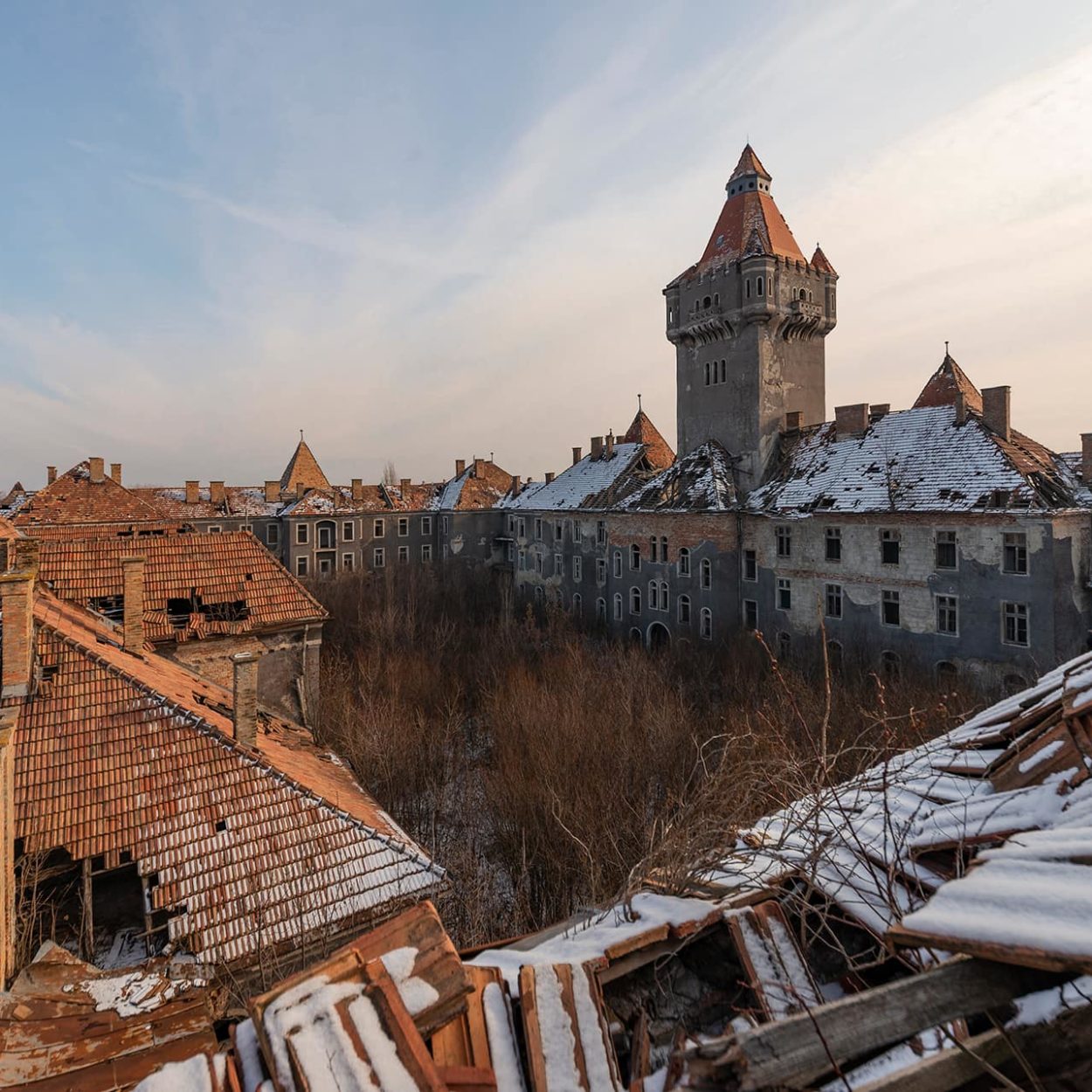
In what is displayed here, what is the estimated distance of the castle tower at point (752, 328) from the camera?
28922mm

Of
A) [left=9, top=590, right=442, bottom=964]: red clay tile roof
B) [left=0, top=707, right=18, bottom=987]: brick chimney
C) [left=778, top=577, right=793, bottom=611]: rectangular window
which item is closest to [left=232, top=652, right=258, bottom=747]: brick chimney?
[left=9, top=590, right=442, bottom=964]: red clay tile roof

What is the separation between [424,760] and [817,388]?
24805 millimetres

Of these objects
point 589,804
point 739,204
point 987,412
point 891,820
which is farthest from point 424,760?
point 739,204

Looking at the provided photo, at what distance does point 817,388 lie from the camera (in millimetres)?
30203

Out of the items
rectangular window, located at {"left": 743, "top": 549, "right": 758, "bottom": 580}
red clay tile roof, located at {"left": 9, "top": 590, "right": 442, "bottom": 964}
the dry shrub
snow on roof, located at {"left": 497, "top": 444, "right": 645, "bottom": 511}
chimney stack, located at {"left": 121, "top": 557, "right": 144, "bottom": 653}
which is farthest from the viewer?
snow on roof, located at {"left": 497, "top": 444, "right": 645, "bottom": 511}

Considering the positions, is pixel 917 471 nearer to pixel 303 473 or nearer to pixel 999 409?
pixel 999 409

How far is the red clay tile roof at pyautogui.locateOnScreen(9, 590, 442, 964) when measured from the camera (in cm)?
789

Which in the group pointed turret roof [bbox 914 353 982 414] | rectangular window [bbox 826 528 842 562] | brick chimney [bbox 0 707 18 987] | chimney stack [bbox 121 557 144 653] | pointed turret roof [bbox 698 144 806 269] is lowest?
brick chimney [bbox 0 707 18 987]

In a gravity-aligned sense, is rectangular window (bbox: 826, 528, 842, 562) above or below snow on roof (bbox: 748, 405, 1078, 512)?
below

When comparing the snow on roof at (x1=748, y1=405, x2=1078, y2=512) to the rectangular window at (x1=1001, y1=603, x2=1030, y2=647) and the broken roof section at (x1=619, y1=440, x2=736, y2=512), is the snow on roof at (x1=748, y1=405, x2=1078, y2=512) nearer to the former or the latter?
the broken roof section at (x1=619, y1=440, x2=736, y2=512)

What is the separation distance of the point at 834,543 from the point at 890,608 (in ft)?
10.5

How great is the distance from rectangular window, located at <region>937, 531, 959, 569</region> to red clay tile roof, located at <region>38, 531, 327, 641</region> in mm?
19875

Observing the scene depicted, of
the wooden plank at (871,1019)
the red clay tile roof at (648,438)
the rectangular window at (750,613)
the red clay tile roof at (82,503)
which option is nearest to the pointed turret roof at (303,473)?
the red clay tile roof at (82,503)

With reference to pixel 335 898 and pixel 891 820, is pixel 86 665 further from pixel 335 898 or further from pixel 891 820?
pixel 891 820
